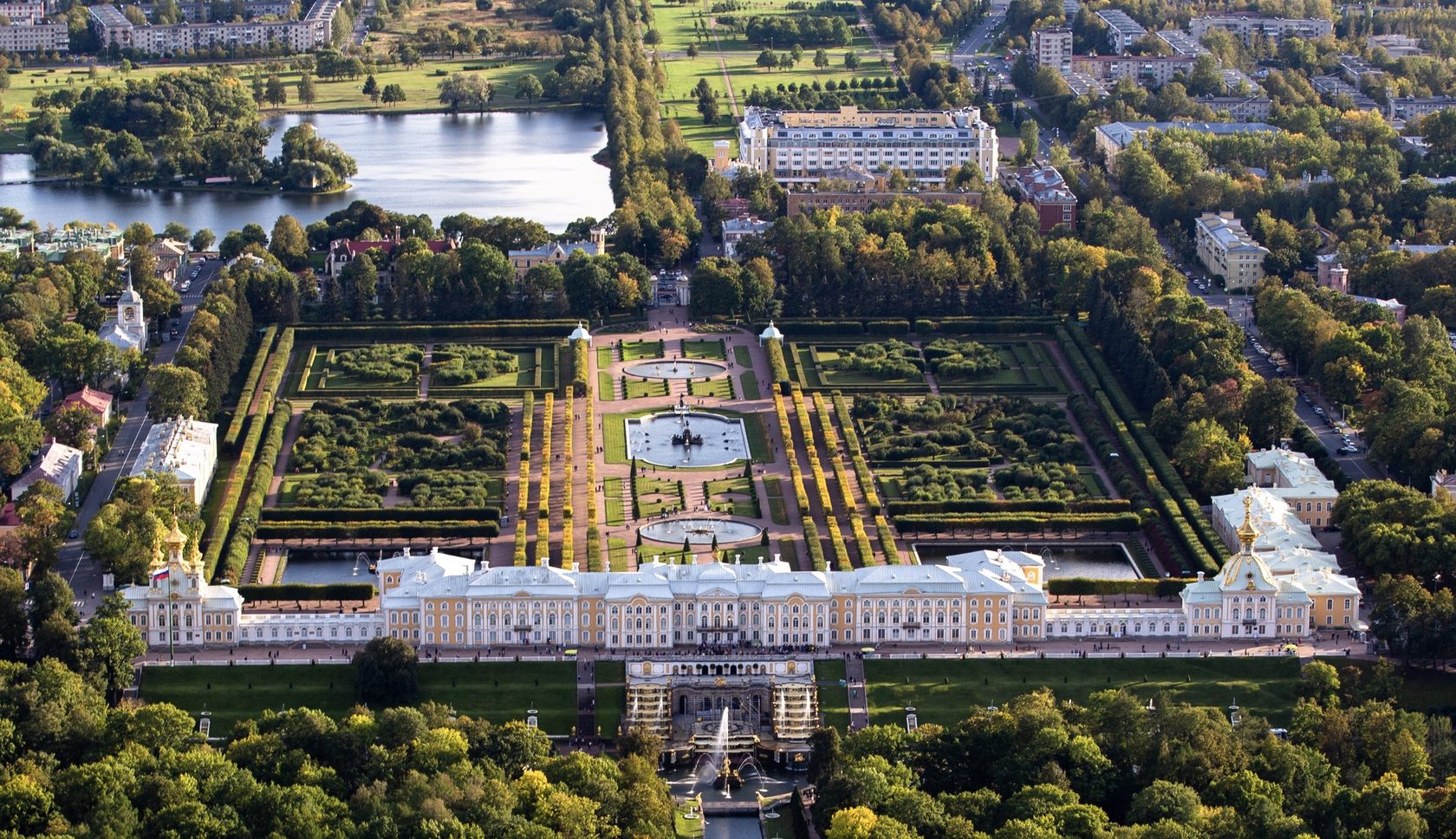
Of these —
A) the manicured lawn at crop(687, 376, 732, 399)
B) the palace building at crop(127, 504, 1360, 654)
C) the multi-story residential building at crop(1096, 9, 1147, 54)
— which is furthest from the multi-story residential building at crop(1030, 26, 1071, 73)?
the palace building at crop(127, 504, 1360, 654)

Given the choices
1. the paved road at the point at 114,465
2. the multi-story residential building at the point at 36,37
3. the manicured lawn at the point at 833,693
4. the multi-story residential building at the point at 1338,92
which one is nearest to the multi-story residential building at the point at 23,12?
the multi-story residential building at the point at 36,37

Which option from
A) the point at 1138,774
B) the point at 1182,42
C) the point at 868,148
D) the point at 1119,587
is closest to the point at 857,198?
the point at 868,148

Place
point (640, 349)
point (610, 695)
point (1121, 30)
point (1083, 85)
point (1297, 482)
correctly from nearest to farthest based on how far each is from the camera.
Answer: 1. point (610, 695)
2. point (1297, 482)
3. point (640, 349)
4. point (1083, 85)
5. point (1121, 30)

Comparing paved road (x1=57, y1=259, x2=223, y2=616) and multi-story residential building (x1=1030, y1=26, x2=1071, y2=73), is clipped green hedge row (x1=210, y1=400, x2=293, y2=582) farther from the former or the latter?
multi-story residential building (x1=1030, y1=26, x2=1071, y2=73)

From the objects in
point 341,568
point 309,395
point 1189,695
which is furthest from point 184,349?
point 1189,695

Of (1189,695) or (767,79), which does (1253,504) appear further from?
(767,79)

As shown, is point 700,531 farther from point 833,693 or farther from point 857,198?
point 857,198
